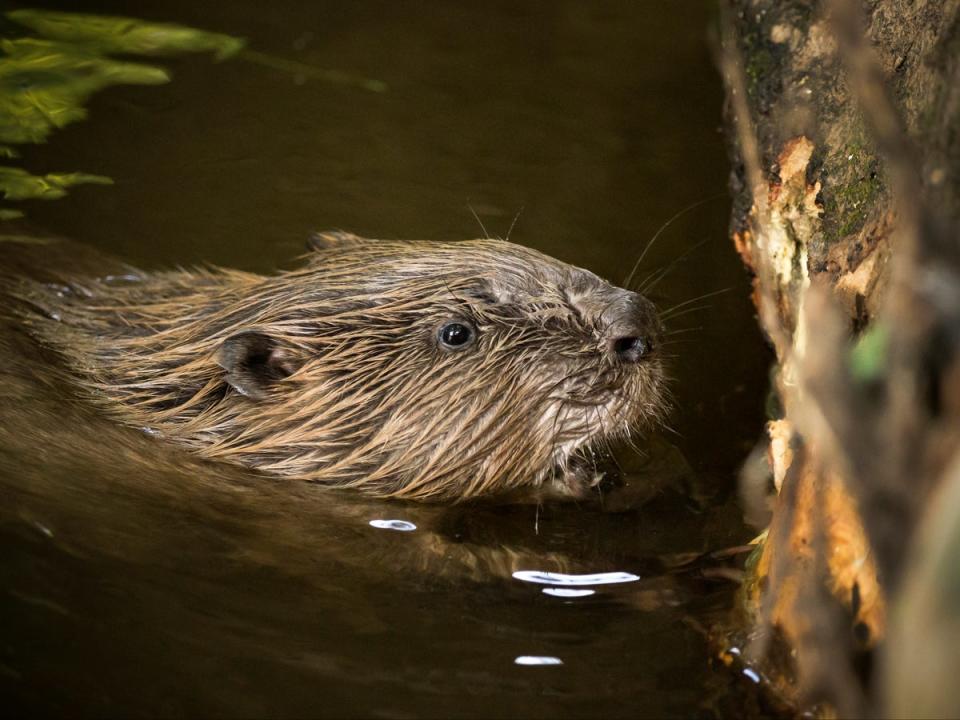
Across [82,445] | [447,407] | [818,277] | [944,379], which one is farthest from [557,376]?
[944,379]

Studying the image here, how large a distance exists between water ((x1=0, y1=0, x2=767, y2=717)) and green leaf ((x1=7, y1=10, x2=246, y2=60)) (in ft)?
0.32

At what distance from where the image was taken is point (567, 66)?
5984 millimetres

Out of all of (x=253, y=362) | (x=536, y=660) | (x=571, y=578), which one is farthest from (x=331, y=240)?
(x=536, y=660)

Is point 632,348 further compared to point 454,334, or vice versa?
point 454,334

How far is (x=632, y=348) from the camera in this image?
341 centimetres

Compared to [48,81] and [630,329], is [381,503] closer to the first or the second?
[630,329]

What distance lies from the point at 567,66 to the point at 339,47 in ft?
3.61

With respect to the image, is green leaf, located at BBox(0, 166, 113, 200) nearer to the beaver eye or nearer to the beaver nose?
the beaver eye

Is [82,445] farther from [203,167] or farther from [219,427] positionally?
[203,167]

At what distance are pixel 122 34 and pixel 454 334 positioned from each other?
10.0 ft

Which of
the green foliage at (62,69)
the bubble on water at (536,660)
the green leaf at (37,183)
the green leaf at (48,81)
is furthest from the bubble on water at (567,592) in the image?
the green leaf at (48,81)

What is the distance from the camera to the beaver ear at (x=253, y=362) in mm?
3424

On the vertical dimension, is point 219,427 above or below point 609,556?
above

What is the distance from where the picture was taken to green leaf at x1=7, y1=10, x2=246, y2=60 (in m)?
5.58
